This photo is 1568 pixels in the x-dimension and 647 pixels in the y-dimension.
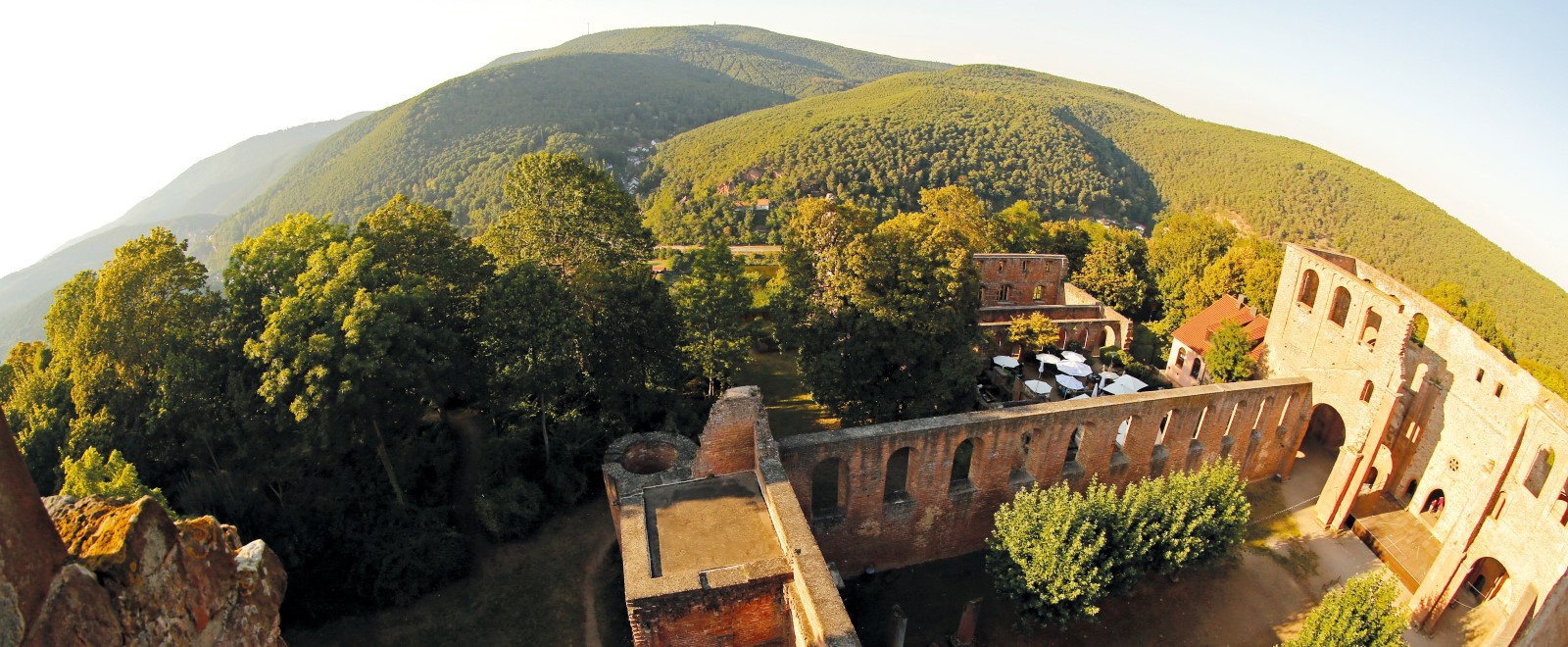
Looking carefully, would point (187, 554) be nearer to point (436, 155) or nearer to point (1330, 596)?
point (1330, 596)

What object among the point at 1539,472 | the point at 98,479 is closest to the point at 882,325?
the point at 1539,472

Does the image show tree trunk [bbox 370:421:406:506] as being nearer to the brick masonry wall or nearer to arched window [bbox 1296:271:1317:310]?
the brick masonry wall

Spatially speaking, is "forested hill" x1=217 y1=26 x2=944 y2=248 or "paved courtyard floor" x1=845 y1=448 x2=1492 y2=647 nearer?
"paved courtyard floor" x1=845 y1=448 x2=1492 y2=647

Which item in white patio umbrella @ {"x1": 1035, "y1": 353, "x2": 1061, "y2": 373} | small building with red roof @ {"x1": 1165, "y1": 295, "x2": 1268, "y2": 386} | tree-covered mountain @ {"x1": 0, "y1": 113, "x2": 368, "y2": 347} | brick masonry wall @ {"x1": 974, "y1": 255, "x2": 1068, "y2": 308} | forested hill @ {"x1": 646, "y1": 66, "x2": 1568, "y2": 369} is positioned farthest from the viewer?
tree-covered mountain @ {"x1": 0, "y1": 113, "x2": 368, "y2": 347}

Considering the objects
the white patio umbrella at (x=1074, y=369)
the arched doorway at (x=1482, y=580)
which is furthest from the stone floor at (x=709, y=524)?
the arched doorway at (x=1482, y=580)

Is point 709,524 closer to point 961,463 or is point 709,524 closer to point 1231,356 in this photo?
point 961,463

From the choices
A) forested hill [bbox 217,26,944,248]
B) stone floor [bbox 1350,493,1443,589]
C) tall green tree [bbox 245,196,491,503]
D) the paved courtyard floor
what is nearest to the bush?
the paved courtyard floor

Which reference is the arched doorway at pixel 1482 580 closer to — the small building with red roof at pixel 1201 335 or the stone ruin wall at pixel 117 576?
the small building with red roof at pixel 1201 335
